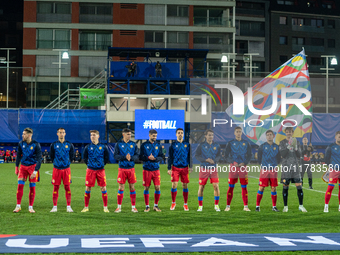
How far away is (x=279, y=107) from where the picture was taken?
1628 centimetres

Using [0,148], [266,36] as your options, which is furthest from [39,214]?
Result: [266,36]

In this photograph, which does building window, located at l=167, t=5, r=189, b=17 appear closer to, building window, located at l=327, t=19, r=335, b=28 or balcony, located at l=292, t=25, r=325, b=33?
balcony, located at l=292, t=25, r=325, b=33

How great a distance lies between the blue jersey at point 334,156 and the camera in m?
11.5

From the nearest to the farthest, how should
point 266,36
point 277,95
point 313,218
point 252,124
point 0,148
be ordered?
point 313,218 → point 252,124 → point 277,95 → point 0,148 → point 266,36

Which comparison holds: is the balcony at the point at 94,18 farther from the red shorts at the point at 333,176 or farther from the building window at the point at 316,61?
the red shorts at the point at 333,176

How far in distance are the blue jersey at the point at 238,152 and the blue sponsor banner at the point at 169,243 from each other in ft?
11.7

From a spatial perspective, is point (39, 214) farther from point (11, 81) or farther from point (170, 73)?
point (11, 81)

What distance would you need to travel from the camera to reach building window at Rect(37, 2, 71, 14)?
4772cm

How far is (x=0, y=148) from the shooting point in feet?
120

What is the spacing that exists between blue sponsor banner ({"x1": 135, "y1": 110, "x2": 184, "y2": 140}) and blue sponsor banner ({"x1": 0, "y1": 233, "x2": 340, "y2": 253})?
25.5 metres

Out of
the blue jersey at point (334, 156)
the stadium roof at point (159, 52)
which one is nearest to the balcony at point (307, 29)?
the stadium roof at point (159, 52)

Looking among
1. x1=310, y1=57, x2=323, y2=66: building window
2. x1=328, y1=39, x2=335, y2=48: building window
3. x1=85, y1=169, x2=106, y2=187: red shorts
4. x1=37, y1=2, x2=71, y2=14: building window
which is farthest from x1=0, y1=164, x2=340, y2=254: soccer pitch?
x1=328, y1=39, x2=335, y2=48: building window

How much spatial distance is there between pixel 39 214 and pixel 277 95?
9949 millimetres

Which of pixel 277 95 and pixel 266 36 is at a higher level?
pixel 266 36
